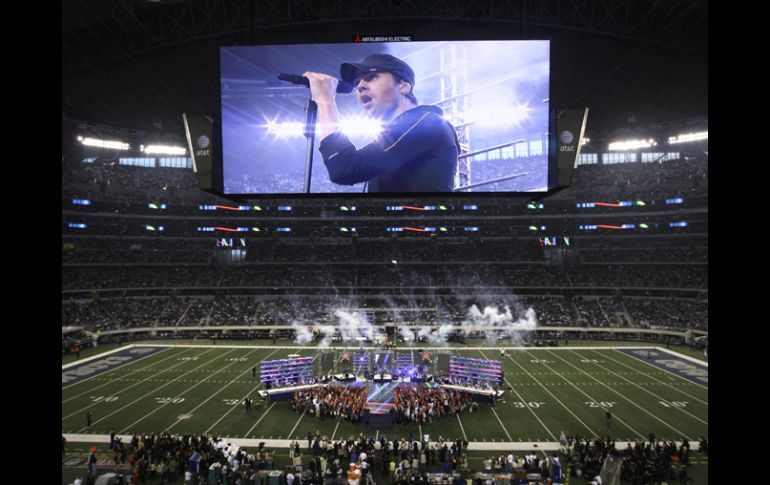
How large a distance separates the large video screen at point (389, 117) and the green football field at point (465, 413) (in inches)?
576

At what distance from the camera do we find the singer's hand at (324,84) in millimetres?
10703

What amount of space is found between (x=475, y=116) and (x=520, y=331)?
4155cm

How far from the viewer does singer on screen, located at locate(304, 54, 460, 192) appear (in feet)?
34.3

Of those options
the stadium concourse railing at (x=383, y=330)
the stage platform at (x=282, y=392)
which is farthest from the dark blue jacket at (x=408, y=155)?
the stadium concourse railing at (x=383, y=330)

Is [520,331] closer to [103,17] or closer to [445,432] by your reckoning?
[445,432]

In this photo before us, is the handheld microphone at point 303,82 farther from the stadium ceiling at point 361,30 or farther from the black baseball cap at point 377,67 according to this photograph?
the stadium ceiling at point 361,30

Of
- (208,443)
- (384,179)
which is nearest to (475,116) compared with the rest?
(384,179)

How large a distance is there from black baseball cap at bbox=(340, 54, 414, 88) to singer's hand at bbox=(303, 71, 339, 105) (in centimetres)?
30

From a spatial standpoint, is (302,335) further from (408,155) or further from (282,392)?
(408,155)

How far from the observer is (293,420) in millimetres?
23359
